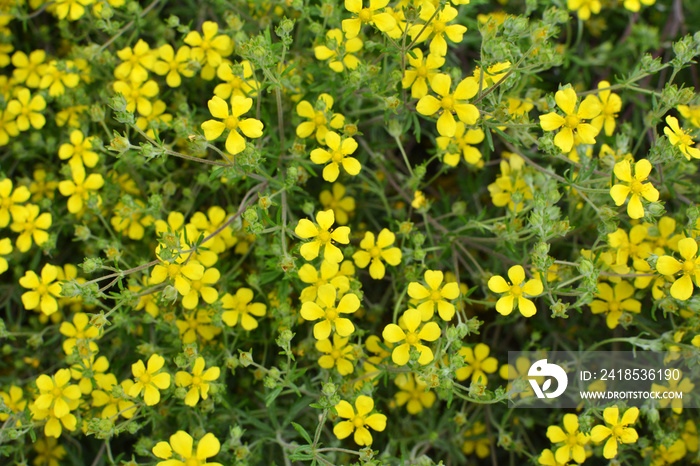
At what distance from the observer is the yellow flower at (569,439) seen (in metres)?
2.18

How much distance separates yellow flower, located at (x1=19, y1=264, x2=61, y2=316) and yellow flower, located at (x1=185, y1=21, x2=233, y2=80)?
1.07m

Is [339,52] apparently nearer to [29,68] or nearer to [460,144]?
[460,144]

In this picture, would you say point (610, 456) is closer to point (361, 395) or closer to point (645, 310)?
point (645, 310)

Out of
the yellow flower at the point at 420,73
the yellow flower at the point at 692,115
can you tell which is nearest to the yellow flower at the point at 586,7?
the yellow flower at the point at 692,115

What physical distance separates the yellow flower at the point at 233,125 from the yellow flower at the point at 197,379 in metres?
0.81

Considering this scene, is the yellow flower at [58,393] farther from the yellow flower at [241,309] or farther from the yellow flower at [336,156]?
the yellow flower at [336,156]

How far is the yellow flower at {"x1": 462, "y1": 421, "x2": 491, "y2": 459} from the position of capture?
263cm

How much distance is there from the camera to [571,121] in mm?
2021

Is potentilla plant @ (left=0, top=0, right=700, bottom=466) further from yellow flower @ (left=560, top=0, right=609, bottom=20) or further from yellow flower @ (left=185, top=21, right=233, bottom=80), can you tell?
yellow flower @ (left=560, top=0, right=609, bottom=20)

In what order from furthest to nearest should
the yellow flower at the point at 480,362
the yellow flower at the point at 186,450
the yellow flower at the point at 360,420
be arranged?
the yellow flower at the point at 480,362 < the yellow flower at the point at 360,420 < the yellow flower at the point at 186,450

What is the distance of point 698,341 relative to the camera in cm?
211

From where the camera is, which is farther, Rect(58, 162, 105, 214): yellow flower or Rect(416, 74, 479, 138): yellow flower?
Rect(58, 162, 105, 214): yellow flower

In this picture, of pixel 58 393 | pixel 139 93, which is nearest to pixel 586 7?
pixel 139 93

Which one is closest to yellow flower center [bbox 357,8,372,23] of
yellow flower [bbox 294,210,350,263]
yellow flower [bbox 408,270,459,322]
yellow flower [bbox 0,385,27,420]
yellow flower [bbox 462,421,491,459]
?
yellow flower [bbox 294,210,350,263]
